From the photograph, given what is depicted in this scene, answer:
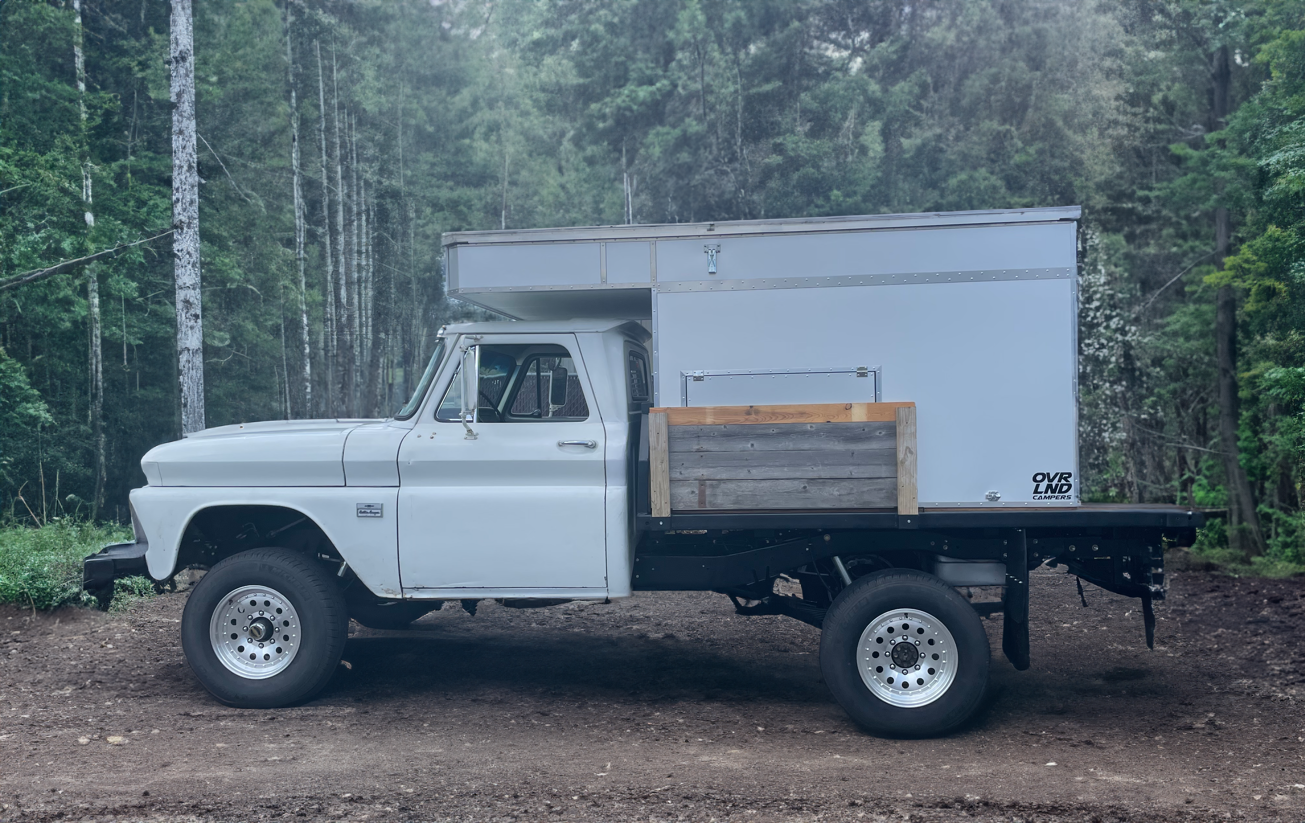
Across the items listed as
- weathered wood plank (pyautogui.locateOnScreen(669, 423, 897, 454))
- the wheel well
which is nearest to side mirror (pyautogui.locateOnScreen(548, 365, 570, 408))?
weathered wood plank (pyautogui.locateOnScreen(669, 423, 897, 454))

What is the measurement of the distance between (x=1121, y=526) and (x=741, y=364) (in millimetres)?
2361

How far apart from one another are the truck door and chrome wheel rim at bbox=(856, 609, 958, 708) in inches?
63.2

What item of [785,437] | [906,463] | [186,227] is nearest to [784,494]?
[785,437]

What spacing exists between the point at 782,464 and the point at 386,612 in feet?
11.3

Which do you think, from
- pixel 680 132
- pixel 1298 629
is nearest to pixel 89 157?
pixel 680 132

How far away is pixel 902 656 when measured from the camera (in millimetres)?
5918

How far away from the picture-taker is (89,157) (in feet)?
64.3

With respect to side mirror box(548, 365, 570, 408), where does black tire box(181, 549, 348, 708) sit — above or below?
below

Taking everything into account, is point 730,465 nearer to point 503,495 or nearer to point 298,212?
point 503,495

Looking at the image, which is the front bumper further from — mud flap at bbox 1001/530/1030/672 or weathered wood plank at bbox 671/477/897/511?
mud flap at bbox 1001/530/1030/672

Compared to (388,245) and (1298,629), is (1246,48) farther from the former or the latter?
(388,245)

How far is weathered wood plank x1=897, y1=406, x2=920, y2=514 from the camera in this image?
18.8 ft

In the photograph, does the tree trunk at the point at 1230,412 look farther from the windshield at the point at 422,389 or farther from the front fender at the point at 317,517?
the front fender at the point at 317,517

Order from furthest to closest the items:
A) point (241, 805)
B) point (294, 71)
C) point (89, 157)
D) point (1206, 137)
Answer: point (294, 71) < point (89, 157) < point (1206, 137) < point (241, 805)
